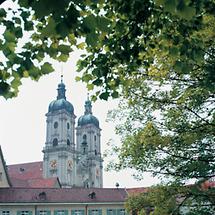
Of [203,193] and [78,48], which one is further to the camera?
[203,193]

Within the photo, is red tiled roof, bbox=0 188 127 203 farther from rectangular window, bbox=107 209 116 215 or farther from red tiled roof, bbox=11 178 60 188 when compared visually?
red tiled roof, bbox=11 178 60 188

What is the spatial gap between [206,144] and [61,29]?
9.69 meters

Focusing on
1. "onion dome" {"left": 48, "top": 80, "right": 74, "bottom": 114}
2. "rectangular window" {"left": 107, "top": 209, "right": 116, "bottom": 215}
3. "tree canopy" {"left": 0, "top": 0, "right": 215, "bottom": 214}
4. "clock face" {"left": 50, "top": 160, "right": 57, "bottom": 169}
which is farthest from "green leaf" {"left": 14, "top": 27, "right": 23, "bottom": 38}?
"onion dome" {"left": 48, "top": 80, "right": 74, "bottom": 114}

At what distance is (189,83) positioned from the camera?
43.7ft

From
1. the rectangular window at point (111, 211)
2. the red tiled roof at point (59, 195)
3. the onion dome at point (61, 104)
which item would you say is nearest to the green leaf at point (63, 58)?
the red tiled roof at point (59, 195)

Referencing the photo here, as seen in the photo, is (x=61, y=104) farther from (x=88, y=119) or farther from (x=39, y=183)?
(x=39, y=183)

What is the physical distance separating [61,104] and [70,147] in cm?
994

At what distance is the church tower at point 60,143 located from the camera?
3460 inches

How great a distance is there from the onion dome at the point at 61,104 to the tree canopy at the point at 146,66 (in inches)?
3043

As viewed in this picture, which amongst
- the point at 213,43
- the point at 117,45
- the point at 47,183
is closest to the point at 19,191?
the point at 47,183

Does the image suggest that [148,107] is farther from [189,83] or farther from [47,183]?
[47,183]

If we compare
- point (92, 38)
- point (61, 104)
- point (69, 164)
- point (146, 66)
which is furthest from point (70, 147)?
point (92, 38)

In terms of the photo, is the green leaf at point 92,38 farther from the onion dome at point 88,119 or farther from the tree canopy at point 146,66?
the onion dome at point 88,119

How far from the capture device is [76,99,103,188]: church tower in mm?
95787
